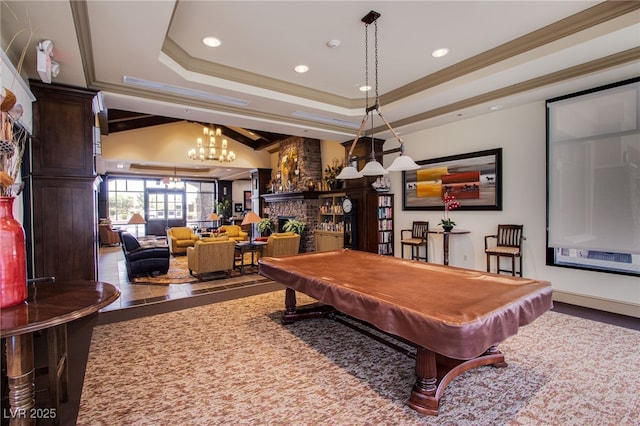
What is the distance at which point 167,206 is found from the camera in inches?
581

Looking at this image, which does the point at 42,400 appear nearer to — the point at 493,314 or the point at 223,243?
the point at 493,314

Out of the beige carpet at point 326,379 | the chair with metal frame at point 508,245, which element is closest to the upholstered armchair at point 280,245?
the beige carpet at point 326,379

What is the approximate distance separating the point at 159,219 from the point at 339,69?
12657 millimetres

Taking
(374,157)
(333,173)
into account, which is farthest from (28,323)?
(333,173)

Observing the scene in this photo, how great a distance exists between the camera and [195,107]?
15.9 ft

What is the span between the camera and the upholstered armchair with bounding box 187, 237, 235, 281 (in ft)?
19.9

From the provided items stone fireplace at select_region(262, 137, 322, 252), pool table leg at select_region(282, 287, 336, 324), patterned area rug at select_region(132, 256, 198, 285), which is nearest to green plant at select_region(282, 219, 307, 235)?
stone fireplace at select_region(262, 137, 322, 252)

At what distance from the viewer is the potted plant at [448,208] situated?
5.54 metres

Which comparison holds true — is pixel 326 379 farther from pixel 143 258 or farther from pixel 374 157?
pixel 143 258

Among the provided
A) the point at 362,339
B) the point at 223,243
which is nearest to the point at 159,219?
the point at 223,243

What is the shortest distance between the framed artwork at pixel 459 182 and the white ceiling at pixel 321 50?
863mm

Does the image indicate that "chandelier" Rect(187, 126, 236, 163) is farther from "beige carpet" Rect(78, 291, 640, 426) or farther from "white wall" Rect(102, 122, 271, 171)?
"beige carpet" Rect(78, 291, 640, 426)

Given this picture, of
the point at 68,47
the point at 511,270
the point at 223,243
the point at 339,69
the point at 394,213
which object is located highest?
the point at 339,69

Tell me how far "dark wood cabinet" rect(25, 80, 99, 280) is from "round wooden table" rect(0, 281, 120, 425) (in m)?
2.51
